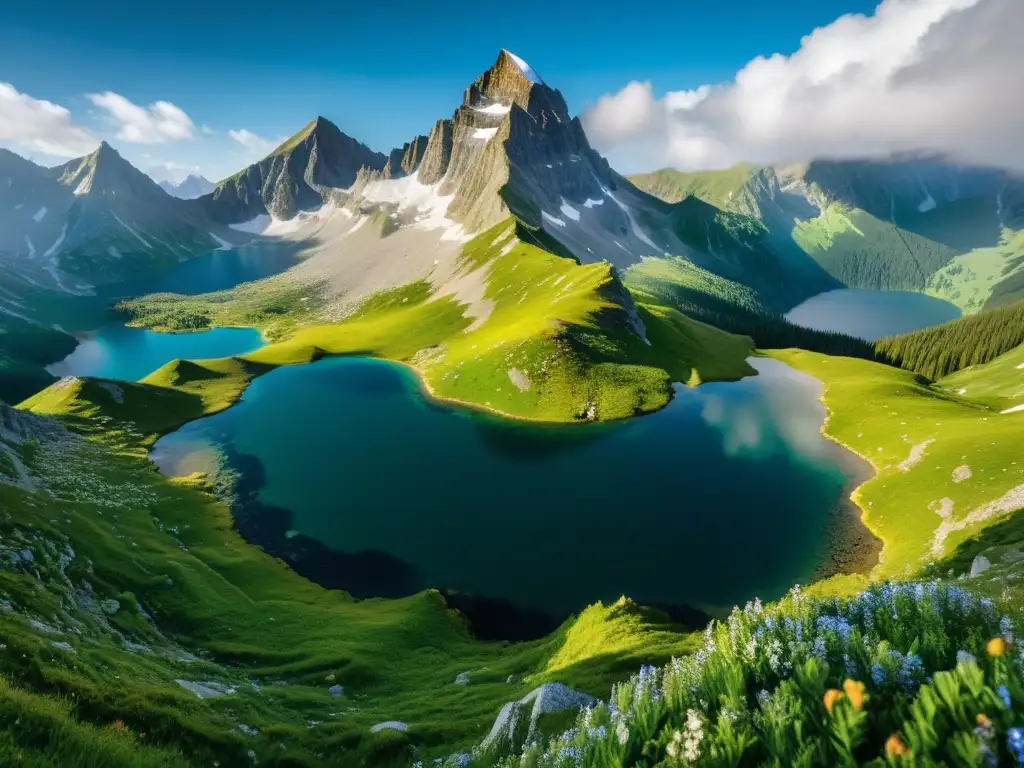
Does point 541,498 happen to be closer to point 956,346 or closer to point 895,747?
point 895,747

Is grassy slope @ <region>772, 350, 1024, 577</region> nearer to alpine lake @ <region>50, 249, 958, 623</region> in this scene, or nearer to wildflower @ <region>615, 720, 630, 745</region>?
alpine lake @ <region>50, 249, 958, 623</region>

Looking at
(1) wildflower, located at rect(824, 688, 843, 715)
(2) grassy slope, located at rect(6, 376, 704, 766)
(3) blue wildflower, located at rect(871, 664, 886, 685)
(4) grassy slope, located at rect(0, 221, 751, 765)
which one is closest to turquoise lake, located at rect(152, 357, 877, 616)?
(4) grassy slope, located at rect(0, 221, 751, 765)

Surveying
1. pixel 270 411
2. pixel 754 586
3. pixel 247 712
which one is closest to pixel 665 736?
Result: pixel 247 712

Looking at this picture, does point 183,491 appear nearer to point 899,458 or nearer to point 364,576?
point 364,576

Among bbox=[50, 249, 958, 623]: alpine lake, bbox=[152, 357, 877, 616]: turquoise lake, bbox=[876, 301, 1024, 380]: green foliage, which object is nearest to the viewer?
bbox=[50, 249, 958, 623]: alpine lake

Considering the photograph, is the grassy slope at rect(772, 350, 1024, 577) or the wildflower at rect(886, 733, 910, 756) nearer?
the wildflower at rect(886, 733, 910, 756)

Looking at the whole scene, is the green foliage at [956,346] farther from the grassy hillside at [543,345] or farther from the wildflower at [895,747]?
the wildflower at [895,747]

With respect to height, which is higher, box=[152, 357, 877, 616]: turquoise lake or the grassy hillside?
the grassy hillside
